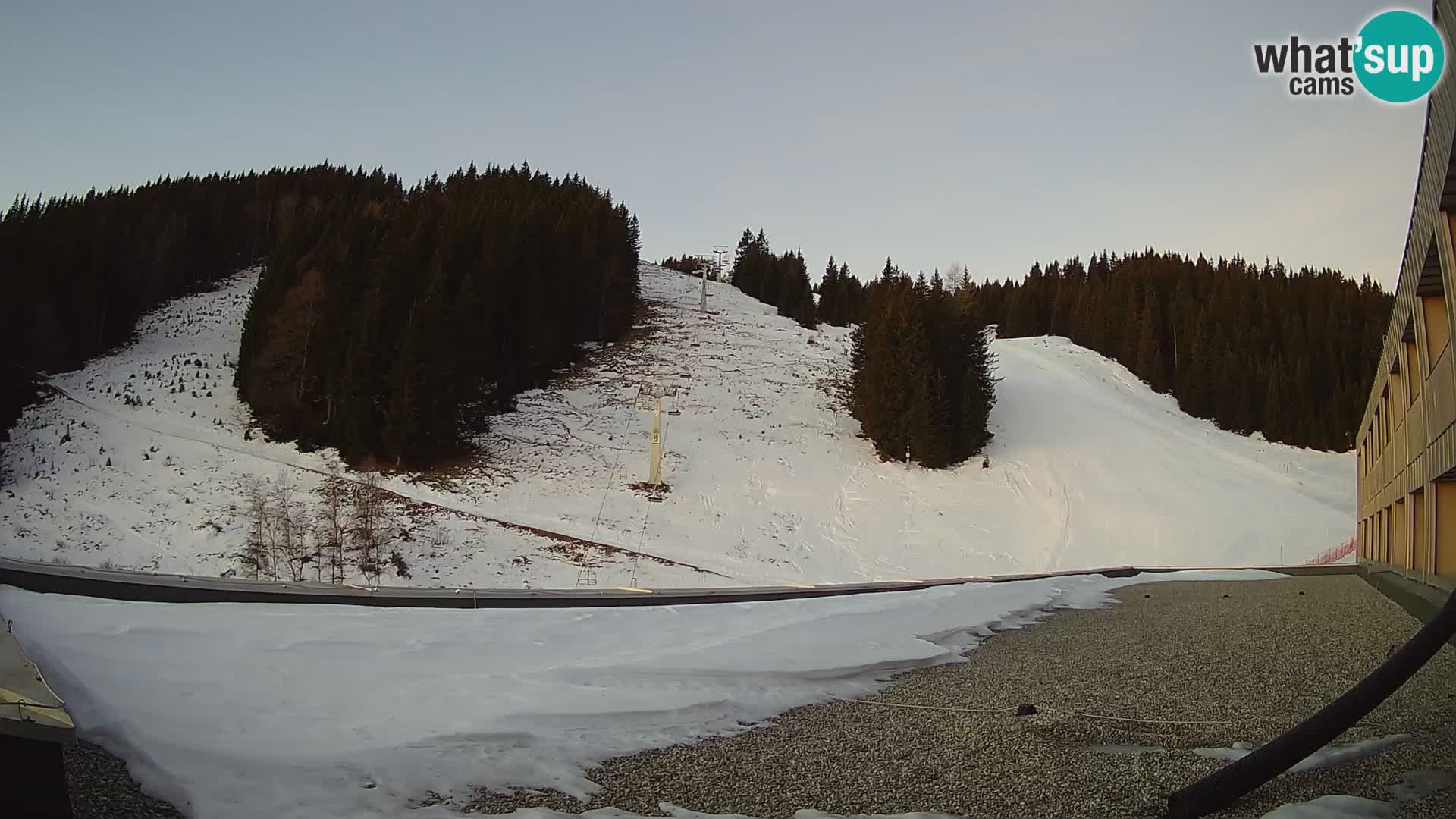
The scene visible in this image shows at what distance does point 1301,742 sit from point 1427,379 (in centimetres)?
770

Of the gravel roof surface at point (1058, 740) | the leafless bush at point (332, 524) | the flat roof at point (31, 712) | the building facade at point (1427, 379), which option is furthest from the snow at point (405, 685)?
the leafless bush at point (332, 524)

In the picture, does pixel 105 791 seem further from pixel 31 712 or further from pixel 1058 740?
pixel 1058 740

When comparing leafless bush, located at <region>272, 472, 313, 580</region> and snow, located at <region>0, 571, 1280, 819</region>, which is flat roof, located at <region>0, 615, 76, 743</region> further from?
leafless bush, located at <region>272, 472, 313, 580</region>

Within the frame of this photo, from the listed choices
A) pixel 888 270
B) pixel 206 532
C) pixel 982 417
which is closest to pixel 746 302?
pixel 888 270

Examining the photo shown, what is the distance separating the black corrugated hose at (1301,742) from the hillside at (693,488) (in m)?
17.5

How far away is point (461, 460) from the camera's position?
2892 centimetres

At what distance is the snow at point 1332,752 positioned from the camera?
3.90m

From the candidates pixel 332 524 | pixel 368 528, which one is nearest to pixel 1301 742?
pixel 368 528

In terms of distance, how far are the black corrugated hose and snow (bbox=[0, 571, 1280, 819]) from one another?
8.65ft

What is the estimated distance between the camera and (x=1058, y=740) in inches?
183

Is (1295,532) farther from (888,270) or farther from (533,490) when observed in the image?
(888,270)

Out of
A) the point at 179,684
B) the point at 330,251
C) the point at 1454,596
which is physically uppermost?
the point at 330,251

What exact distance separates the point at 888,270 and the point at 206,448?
2145 inches

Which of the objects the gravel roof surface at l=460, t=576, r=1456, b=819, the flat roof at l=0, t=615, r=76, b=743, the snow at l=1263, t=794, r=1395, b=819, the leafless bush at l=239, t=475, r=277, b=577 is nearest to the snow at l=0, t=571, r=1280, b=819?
the gravel roof surface at l=460, t=576, r=1456, b=819
